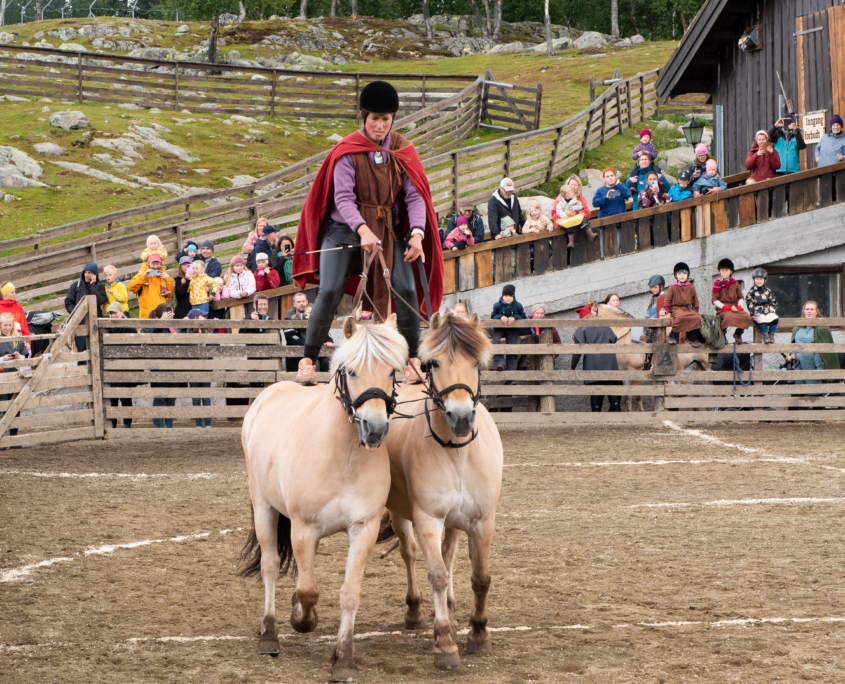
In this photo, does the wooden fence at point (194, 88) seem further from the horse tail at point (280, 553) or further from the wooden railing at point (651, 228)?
the horse tail at point (280, 553)

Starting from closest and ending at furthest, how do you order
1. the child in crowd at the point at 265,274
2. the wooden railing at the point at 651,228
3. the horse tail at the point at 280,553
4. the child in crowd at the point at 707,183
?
1. the horse tail at the point at 280,553
2. the child in crowd at the point at 265,274
3. the wooden railing at the point at 651,228
4. the child in crowd at the point at 707,183

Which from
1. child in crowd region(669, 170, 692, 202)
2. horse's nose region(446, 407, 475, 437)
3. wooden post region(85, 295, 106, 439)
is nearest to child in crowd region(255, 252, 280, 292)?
wooden post region(85, 295, 106, 439)

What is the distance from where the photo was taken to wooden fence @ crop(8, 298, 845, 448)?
13852mm

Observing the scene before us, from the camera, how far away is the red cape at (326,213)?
6.70 m

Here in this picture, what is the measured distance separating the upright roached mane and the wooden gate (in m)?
9.57

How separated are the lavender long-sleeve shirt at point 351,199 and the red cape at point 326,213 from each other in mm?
44

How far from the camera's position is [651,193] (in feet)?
58.6

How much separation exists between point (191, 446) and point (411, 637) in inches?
329

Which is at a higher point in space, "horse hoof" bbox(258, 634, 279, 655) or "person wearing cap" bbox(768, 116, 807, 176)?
"person wearing cap" bbox(768, 116, 807, 176)

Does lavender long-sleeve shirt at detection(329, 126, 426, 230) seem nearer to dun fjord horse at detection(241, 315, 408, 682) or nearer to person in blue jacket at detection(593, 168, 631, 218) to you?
dun fjord horse at detection(241, 315, 408, 682)

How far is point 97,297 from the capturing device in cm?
1491

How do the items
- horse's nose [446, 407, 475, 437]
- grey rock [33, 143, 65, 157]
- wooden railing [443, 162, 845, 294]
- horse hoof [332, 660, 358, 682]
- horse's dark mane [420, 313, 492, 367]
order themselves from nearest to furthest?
horse hoof [332, 660, 358, 682] < horse's nose [446, 407, 475, 437] < horse's dark mane [420, 313, 492, 367] < wooden railing [443, 162, 845, 294] < grey rock [33, 143, 65, 157]

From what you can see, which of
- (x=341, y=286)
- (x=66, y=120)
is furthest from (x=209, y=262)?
(x=66, y=120)

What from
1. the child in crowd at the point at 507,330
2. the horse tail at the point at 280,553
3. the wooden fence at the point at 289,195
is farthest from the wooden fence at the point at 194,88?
the horse tail at the point at 280,553
